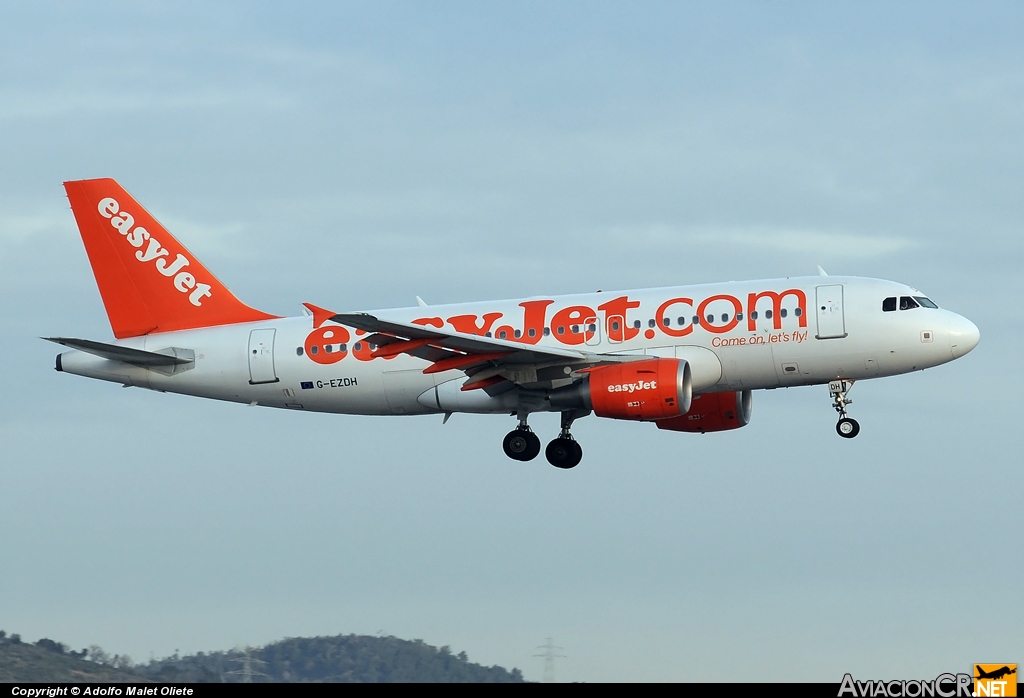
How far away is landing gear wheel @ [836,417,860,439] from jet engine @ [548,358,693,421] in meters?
5.31

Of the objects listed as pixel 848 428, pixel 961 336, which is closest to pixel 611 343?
pixel 848 428

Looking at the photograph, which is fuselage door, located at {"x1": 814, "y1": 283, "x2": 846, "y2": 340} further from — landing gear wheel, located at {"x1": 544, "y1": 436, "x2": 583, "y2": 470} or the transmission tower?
the transmission tower

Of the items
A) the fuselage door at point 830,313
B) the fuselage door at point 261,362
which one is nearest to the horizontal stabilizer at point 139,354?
the fuselage door at point 261,362

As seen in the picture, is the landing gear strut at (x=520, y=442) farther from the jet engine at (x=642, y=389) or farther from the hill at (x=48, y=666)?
the hill at (x=48, y=666)

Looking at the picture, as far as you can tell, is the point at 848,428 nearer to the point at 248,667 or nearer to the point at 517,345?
the point at 517,345

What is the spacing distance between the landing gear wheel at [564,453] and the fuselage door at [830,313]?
360 inches

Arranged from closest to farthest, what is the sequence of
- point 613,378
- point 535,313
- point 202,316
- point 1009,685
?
1. point 1009,685
2. point 613,378
3. point 535,313
4. point 202,316

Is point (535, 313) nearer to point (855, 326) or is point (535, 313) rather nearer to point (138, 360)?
point (855, 326)

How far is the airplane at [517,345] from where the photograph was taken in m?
45.1

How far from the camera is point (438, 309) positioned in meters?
49.3

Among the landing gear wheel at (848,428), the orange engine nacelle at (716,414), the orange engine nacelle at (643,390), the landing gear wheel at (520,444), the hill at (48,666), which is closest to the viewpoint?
the orange engine nacelle at (643,390)

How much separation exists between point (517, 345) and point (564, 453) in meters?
6.46

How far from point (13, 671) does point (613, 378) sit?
22.6 m

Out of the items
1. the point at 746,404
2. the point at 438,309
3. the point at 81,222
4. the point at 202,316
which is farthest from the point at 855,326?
the point at 81,222
